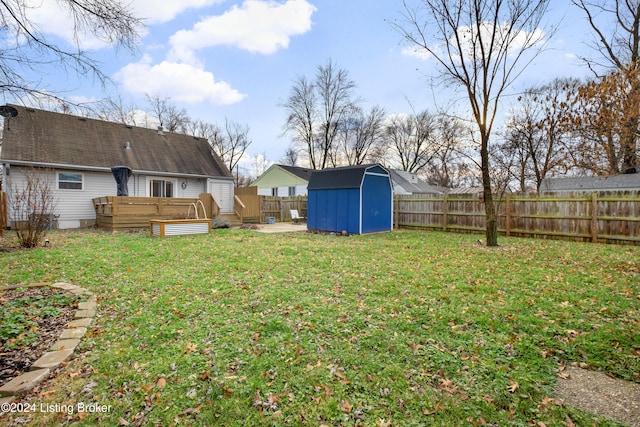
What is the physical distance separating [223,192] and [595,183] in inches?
1056

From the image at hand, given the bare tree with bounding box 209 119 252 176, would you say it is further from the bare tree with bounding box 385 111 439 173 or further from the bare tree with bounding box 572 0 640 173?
the bare tree with bounding box 572 0 640 173

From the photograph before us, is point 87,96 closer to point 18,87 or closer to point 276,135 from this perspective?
point 18,87

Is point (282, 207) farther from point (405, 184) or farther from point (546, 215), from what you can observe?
point (405, 184)

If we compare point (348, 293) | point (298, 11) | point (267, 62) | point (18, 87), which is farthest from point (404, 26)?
point (18, 87)

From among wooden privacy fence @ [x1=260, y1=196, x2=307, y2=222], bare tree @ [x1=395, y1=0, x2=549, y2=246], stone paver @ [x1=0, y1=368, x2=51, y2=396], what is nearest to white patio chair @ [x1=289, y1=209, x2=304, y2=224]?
wooden privacy fence @ [x1=260, y1=196, x2=307, y2=222]

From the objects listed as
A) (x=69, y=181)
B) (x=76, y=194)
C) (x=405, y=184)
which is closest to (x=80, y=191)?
(x=76, y=194)

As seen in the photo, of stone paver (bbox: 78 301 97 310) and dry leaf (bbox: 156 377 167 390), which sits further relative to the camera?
stone paver (bbox: 78 301 97 310)

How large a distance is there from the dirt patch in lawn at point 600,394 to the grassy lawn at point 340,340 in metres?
0.10

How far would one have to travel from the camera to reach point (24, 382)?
93.3 inches

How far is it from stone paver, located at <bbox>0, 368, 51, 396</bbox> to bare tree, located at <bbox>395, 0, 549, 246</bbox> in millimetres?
9395

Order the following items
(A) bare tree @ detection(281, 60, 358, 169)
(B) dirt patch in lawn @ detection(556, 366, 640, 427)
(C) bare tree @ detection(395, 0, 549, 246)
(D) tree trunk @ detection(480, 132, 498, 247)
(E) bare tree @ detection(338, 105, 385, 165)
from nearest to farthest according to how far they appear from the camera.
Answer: (B) dirt patch in lawn @ detection(556, 366, 640, 427) → (C) bare tree @ detection(395, 0, 549, 246) → (D) tree trunk @ detection(480, 132, 498, 247) → (A) bare tree @ detection(281, 60, 358, 169) → (E) bare tree @ detection(338, 105, 385, 165)

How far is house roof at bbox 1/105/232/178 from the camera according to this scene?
39.5ft

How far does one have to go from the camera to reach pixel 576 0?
41.2 feet

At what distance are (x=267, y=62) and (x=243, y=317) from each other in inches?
536
